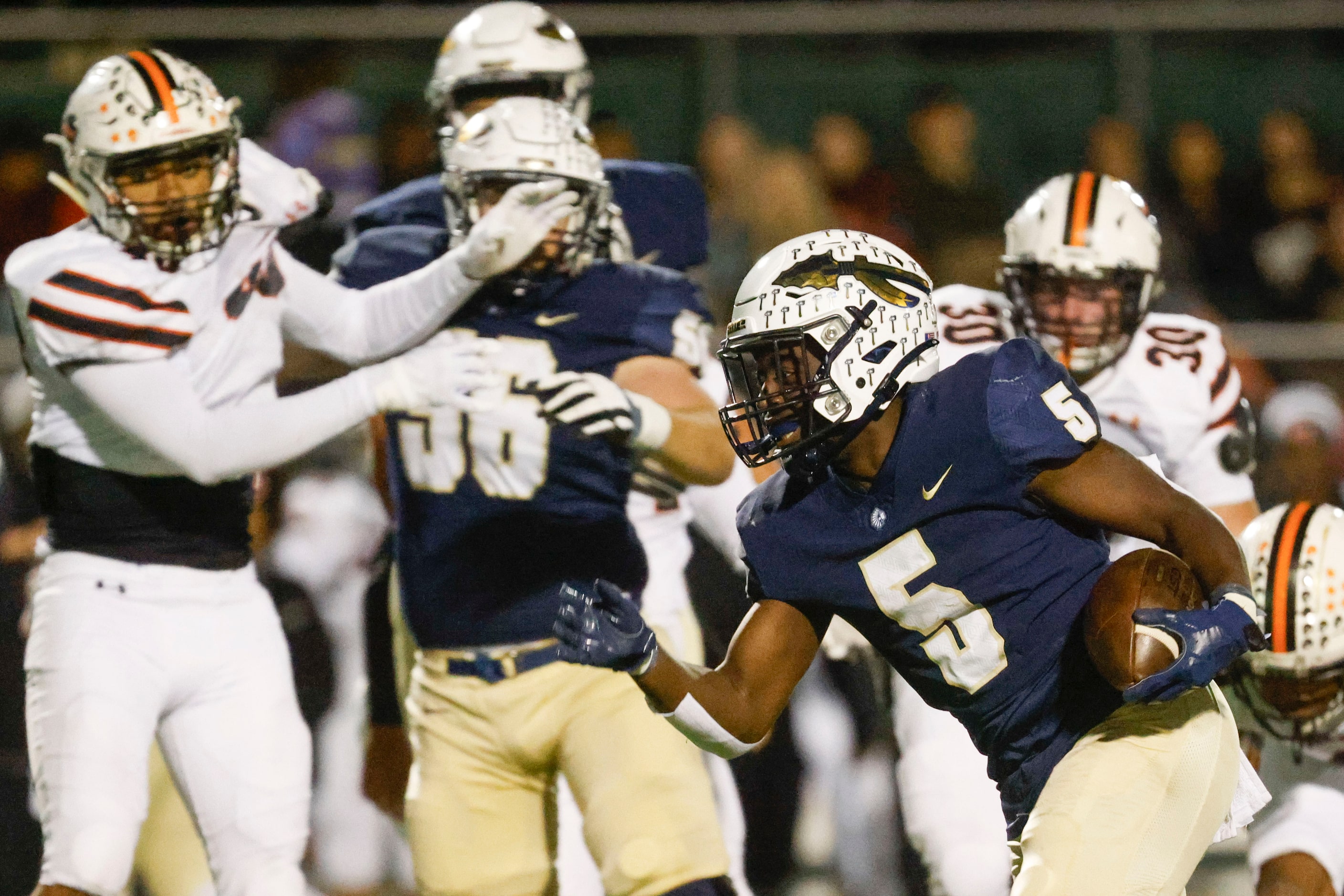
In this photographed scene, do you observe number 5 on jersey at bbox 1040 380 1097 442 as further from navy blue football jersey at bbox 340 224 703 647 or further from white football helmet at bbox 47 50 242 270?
white football helmet at bbox 47 50 242 270

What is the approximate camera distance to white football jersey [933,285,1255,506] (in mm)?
4117

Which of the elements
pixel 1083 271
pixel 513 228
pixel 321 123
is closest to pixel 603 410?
pixel 513 228

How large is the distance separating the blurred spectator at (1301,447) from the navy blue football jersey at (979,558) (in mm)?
2388

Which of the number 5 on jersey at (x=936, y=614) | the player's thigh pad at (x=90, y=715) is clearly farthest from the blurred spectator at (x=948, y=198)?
the player's thigh pad at (x=90, y=715)

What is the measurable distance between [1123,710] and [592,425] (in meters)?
1.09

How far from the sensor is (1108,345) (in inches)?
161

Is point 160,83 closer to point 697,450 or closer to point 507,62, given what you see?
point 507,62

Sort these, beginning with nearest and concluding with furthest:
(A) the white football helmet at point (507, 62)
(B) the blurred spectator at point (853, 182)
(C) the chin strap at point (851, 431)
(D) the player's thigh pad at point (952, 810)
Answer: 1. (C) the chin strap at point (851, 431)
2. (D) the player's thigh pad at point (952, 810)
3. (A) the white football helmet at point (507, 62)
4. (B) the blurred spectator at point (853, 182)

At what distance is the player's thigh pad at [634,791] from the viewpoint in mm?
3242

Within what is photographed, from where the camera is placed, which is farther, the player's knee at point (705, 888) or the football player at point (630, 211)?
the football player at point (630, 211)

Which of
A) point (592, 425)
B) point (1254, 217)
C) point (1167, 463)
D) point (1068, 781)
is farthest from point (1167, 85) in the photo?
point (1068, 781)

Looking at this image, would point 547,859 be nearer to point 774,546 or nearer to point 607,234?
point 774,546

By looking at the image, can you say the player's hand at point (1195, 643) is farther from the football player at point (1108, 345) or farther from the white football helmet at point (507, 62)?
the white football helmet at point (507, 62)

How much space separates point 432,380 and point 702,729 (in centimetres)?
99
